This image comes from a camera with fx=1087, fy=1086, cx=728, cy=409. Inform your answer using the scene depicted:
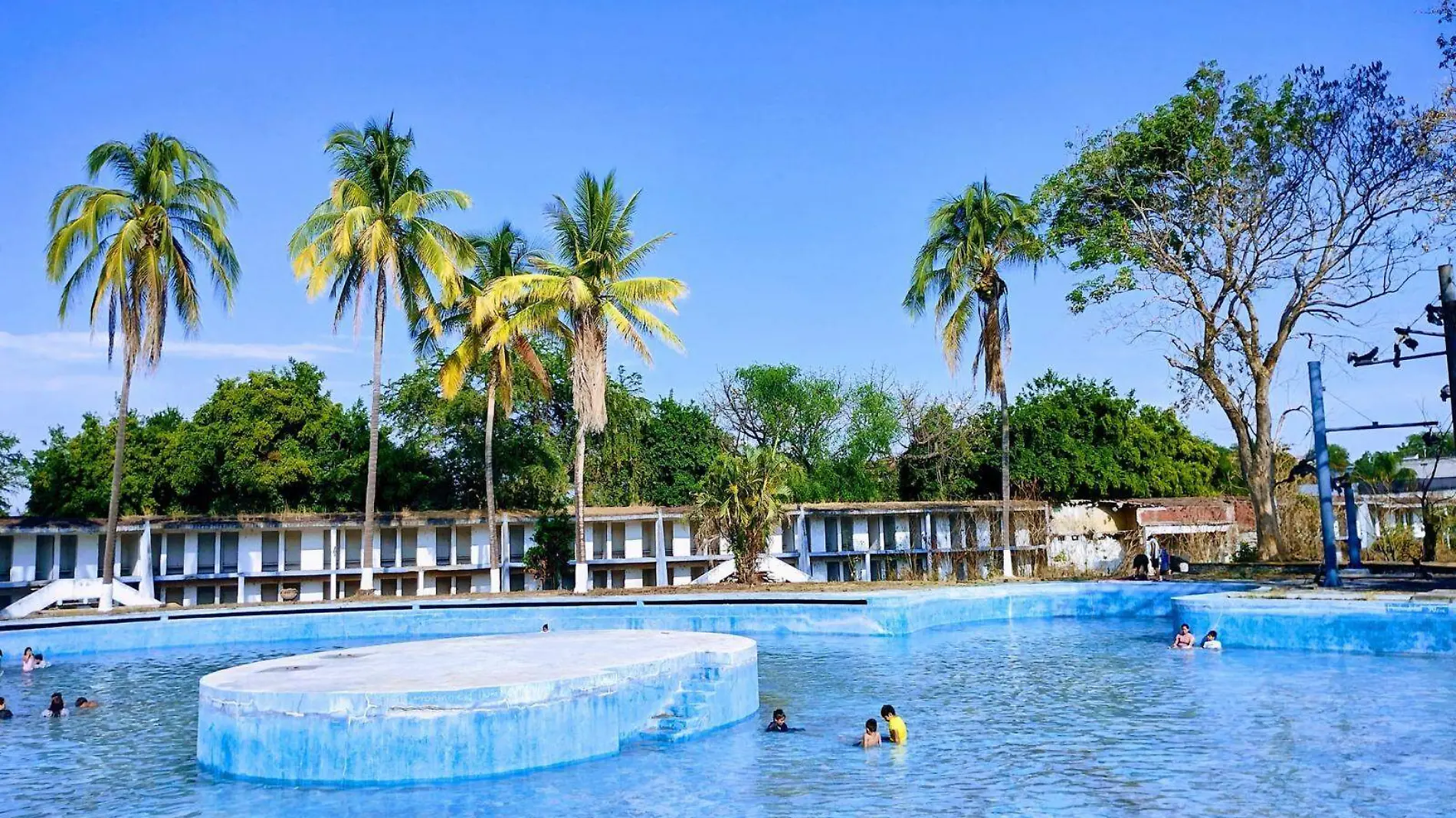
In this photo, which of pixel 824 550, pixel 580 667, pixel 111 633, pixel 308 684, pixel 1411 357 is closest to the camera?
pixel 308 684

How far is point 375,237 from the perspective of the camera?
2677 cm

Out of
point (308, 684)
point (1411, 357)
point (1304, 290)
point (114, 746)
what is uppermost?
point (1304, 290)

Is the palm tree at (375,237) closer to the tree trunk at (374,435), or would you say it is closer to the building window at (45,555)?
the tree trunk at (374,435)

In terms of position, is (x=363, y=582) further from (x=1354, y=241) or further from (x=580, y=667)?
(x=1354, y=241)

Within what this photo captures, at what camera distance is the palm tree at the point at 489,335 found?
97.8 feet

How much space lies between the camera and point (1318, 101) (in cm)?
2620

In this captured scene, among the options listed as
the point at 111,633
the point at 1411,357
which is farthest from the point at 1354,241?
the point at 111,633

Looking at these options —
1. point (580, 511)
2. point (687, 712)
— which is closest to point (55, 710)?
point (687, 712)

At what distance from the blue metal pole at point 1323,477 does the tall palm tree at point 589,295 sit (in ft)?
46.0

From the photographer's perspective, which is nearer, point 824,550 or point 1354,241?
point 1354,241

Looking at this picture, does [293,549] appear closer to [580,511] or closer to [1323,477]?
[580,511]

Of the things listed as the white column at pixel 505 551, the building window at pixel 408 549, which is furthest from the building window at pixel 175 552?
the white column at pixel 505 551

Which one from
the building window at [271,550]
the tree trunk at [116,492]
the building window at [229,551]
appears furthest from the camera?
the building window at [271,550]

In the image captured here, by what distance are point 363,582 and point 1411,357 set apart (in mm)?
23602
